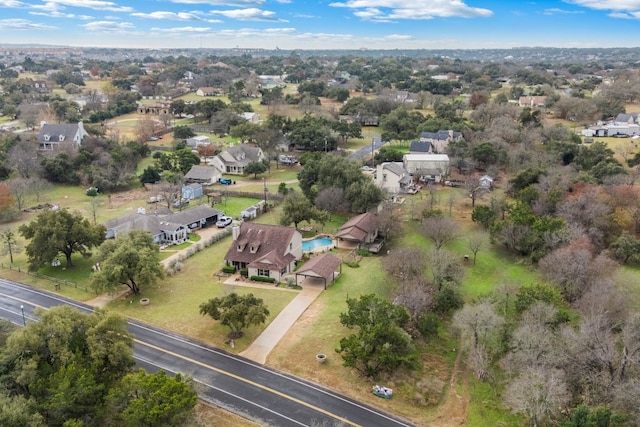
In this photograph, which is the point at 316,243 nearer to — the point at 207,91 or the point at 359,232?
the point at 359,232

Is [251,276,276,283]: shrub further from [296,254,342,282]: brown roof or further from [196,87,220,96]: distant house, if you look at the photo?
[196,87,220,96]: distant house

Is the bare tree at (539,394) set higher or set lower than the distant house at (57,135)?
lower

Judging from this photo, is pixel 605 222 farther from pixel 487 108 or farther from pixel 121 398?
pixel 487 108

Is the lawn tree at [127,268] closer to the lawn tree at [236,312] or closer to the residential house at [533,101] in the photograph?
the lawn tree at [236,312]

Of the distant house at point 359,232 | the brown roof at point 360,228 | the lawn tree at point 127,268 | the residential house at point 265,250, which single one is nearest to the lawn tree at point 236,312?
the lawn tree at point 127,268

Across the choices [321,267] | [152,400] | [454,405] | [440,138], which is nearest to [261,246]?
[321,267]

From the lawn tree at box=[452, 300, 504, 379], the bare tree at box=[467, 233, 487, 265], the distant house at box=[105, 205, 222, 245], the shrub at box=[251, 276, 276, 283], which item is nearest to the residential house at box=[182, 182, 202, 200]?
the distant house at box=[105, 205, 222, 245]
